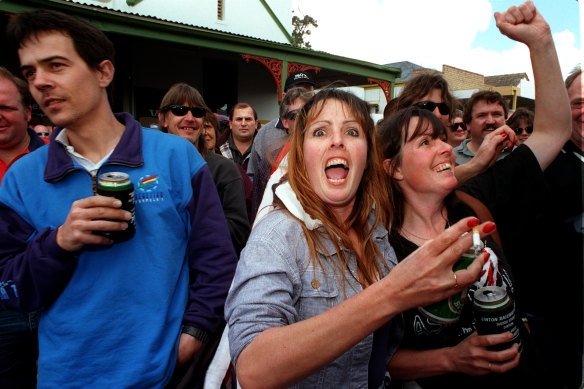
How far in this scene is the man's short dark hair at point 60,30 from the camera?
5.32 ft

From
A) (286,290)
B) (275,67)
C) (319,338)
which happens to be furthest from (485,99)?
(275,67)

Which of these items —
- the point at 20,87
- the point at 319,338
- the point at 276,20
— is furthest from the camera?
the point at 276,20

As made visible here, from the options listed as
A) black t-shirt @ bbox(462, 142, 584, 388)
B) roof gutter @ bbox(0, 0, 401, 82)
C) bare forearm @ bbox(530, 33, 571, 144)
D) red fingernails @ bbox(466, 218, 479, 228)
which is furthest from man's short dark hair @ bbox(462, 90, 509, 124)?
roof gutter @ bbox(0, 0, 401, 82)

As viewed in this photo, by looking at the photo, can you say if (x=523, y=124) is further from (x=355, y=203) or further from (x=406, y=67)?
(x=406, y=67)

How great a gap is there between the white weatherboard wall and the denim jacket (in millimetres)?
13812

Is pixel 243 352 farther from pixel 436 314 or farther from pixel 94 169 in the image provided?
pixel 94 169

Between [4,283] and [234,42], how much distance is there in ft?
35.8

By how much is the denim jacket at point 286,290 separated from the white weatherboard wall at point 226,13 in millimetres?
13812

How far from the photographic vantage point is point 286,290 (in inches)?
48.6

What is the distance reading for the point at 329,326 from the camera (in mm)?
1043

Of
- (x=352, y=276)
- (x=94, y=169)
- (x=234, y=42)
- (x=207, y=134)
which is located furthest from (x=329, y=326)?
(x=234, y=42)

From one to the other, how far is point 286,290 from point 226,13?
55.9 feet

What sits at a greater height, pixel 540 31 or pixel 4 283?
pixel 540 31

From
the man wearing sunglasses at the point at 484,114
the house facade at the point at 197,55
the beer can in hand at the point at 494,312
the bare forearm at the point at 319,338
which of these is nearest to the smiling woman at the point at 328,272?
the bare forearm at the point at 319,338
